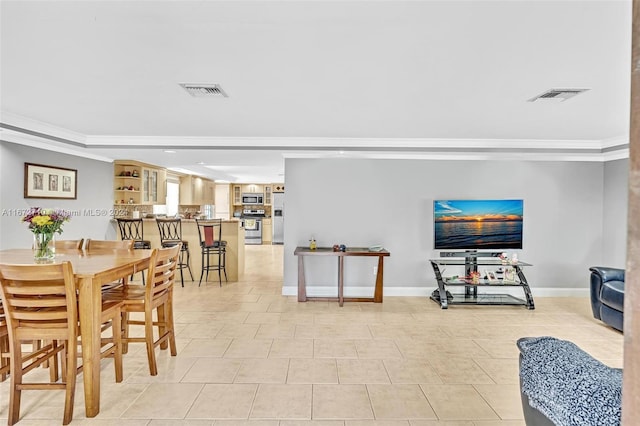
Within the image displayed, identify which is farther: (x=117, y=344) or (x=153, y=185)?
(x=153, y=185)

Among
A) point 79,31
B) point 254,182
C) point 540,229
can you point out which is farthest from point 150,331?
point 254,182

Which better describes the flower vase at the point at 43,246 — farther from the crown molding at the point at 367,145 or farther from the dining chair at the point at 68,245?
the crown molding at the point at 367,145

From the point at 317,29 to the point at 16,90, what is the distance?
286 centimetres

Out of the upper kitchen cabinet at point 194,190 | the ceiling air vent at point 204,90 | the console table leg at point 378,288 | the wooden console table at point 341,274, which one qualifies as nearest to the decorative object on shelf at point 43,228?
the ceiling air vent at point 204,90

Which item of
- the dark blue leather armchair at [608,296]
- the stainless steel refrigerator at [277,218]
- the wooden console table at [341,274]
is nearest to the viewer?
the dark blue leather armchair at [608,296]

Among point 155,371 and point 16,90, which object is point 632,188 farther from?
point 16,90

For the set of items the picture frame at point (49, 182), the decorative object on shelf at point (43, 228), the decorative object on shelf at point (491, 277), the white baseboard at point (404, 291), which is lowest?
the white baseboard at point (404, 291)

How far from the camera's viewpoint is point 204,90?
3.15 metres

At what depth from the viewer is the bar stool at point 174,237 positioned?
20.0 feet

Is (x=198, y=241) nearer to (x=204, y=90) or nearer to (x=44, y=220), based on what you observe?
(x=44, y=220)

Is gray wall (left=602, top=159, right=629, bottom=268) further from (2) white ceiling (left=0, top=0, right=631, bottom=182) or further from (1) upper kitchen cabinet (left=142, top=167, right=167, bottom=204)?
(1) upper kitchen cabinet (left=142, top=167, right=167, bottom=204)

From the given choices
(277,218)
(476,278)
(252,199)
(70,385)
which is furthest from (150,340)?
(252,199)

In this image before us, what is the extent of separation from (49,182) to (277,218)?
7357 millimetres

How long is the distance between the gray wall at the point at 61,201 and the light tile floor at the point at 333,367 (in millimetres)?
2207
